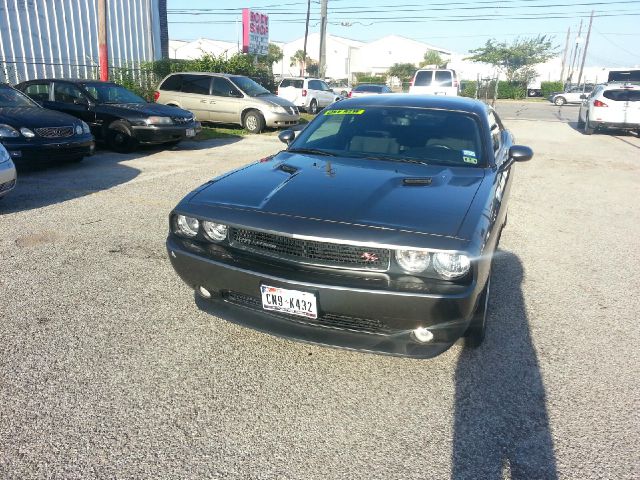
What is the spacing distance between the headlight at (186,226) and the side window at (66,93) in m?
8.70

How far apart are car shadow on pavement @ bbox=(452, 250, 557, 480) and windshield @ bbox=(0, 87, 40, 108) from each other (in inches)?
334

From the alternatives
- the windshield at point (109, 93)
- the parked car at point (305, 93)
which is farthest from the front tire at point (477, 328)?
the parked car at point (305, 93)

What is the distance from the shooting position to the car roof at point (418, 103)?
159 inches

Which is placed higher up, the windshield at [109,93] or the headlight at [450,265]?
the windshield at [109,93]

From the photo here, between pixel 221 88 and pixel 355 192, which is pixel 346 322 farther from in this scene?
pixel 221 88

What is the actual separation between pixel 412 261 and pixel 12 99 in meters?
8.73

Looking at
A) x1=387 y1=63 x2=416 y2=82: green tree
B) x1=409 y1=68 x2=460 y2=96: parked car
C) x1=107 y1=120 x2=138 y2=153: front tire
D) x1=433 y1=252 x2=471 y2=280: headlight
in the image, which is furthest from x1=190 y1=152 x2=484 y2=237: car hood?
x1=387 y1=63 x2=416 y2=82: green tree

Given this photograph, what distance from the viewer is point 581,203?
6.96 metres

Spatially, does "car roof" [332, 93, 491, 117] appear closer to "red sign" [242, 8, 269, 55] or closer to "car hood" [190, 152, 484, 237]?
"car hood" [190, 152, 484, 237]

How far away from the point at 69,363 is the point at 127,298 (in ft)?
2.78

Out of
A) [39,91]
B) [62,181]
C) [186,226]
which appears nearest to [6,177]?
[62,181]

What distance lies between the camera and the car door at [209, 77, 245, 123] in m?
13.8

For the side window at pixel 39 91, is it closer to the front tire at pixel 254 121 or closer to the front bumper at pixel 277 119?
the front tire at pixel 254 121

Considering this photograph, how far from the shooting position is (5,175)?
543 centimetres
